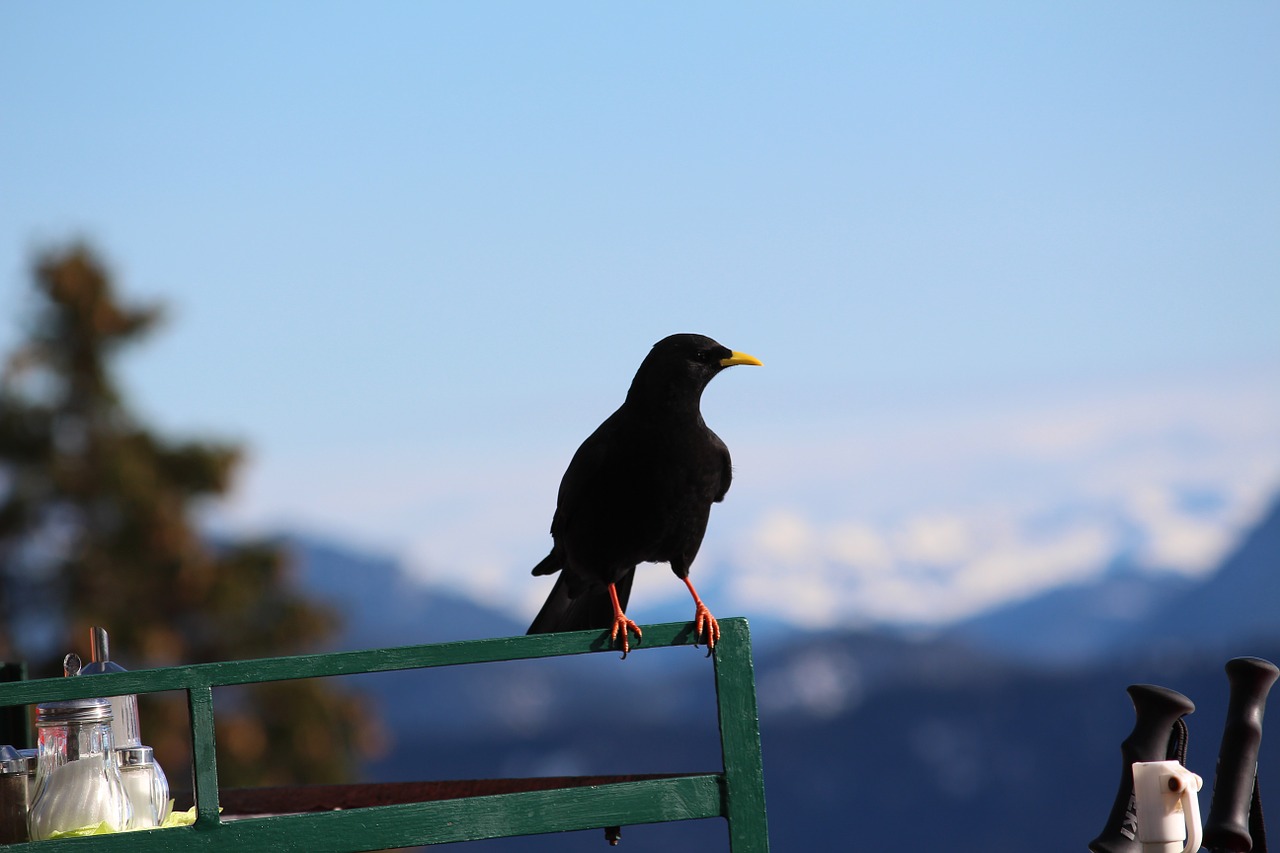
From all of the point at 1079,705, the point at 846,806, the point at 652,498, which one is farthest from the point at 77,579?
the point at 1079,705

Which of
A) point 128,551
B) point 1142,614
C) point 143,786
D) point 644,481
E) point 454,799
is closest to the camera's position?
point 454,799

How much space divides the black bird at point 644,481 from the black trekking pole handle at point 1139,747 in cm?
152

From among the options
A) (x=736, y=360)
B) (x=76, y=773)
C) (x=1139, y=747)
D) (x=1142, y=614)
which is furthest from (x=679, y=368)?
(x=1142, y=614)

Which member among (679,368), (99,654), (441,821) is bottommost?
(441,821)

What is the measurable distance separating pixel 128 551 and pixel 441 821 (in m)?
13.4

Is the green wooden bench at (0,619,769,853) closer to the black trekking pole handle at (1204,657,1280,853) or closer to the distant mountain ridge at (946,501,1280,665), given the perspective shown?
the black trekking pole handle at (1204,657,1280,853)

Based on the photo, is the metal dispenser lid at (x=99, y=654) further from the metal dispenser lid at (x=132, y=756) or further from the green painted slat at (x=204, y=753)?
the green painted slat at (x=204, y=753)

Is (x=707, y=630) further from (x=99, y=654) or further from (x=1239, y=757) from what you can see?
(x=99, y=654)

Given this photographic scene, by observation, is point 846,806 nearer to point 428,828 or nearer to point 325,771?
point 325,771

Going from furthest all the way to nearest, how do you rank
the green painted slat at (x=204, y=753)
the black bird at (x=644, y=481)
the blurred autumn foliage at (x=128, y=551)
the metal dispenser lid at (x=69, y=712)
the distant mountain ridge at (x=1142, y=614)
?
the distant mountain ridge at (x=1142, y=614)
the blurred autumn foliage at (x=128, y=551)
the black bird at (x=644, y=481)
the metal dispenser lid at (x=69, y=712)
the green painted slat at (x=204, y=753)

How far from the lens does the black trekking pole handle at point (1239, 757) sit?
10.7 feet

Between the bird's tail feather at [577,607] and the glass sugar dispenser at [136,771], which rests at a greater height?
the bird's tail feather at [577,607]

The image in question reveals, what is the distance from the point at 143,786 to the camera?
3543 millimetres

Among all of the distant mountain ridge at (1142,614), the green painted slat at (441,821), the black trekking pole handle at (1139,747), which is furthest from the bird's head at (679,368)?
the distant mountain ridge at (1142,614)
